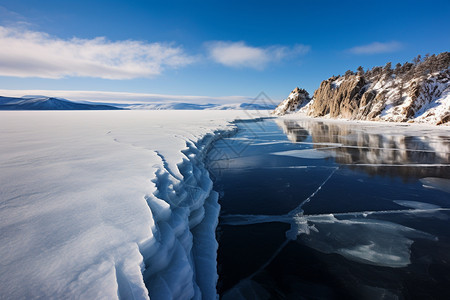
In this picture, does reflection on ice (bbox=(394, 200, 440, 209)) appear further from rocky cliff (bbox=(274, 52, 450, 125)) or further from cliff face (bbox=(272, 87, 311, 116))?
cliff face (bbox=(272, 87, 311, 116))

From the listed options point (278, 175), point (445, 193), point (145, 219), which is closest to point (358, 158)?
point (445, 193)

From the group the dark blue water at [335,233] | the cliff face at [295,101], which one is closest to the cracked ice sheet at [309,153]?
the dark blue water at [335,233]

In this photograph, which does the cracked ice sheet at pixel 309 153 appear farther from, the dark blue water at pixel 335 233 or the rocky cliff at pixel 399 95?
the rocky cliff at pixel 399 95

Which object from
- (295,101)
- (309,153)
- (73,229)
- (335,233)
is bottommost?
(335,233)

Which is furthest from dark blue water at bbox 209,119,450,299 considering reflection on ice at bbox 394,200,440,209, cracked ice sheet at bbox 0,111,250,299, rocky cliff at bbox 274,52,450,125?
rocky cliff at bbox 274,52,450,125

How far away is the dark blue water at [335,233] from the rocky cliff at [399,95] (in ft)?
77.9

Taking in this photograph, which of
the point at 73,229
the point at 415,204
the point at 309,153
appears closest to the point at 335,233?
the point at 415,204

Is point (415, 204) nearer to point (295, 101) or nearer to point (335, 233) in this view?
point (335, 233)

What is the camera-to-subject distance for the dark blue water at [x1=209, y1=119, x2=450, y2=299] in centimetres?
286

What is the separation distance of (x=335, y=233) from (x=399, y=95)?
34.2 m

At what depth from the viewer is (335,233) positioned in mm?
3922

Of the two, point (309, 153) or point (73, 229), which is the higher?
point (73, 229)

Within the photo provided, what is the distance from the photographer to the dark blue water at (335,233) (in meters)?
2.86

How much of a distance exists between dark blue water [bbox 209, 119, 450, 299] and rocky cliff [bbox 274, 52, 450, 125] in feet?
77.9
